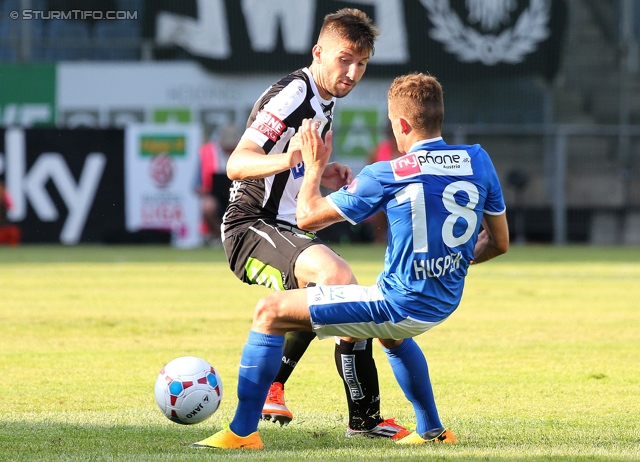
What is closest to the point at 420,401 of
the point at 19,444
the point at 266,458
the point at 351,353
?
the point at 351,353

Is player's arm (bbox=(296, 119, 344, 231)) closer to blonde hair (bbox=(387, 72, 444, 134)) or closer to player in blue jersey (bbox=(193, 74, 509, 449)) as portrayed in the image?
player in blue jersey (bbox=(193, 74, 509, 449))

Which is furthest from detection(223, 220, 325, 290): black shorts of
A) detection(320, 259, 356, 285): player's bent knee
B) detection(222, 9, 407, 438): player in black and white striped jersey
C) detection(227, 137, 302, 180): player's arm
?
detection(227, 137, 302, 180): player's arm

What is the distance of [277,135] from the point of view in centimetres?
574

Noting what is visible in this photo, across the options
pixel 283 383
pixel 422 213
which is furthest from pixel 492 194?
pixel 283 383

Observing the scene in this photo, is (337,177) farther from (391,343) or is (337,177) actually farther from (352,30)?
(391,343)

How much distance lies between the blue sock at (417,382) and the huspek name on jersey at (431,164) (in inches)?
34.2

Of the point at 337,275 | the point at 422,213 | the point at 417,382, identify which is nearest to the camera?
the point at 422,213

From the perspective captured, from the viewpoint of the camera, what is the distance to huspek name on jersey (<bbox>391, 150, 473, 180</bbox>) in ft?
15.7

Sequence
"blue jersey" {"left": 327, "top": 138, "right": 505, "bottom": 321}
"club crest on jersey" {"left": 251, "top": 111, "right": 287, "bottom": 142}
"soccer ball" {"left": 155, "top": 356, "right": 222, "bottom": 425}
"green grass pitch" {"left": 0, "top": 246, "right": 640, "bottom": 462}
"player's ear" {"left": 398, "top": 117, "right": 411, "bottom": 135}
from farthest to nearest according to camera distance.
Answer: "club crest on jersey" {"left": 251, "top": 111, "right": 287, "bottom": 142} → "soccer ball" {"left": 155, "top": 356, "right": 222, "bottom": 425} → "green grass pitch" {"left": 0, "top": 246, "right": 640, "bottom": 462} → "player's ear" {"left": 398, "top": 117, "right": 411, "bottom": 135} → "blue jersey" {"left": 327, "top": 138, "right": 505, "bottom": 321}

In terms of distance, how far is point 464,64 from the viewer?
81.7ft

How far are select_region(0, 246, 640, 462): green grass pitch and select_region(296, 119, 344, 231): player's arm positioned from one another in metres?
1.05

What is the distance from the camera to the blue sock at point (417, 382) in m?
5.15

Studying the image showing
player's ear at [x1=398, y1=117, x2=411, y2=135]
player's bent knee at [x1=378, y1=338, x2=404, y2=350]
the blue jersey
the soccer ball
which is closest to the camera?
the blue jersey

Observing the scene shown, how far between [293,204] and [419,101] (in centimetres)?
142
